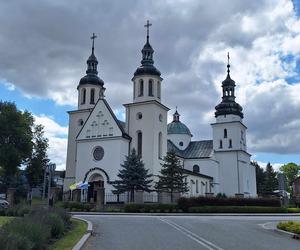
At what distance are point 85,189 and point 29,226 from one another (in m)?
40.0

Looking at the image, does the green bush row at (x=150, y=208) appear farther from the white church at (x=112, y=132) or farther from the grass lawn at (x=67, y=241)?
the grass lawn at (x=67, y=241)

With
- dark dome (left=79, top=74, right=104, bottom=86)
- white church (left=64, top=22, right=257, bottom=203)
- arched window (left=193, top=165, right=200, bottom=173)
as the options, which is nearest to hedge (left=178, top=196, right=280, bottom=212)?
white church (left=64, top=22, right=257, bottom=203)

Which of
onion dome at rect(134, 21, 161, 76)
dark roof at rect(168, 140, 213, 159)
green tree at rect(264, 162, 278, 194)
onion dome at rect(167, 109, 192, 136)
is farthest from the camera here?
green tree at rect(264, 162, 278, 194)

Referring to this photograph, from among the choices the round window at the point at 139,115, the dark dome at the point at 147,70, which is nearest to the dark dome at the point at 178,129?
the dark dome at the point at 147,70

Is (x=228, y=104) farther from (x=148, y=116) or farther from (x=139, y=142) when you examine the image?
(x=139, y=142)

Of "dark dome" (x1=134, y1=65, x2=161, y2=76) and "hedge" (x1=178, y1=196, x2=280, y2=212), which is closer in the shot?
"hedge" (x1=178, y1=196, x2=280, y2=212)

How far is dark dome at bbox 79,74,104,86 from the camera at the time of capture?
189 feet

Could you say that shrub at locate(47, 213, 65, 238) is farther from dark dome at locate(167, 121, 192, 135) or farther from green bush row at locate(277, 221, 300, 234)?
dark dome at locate(167, 121, 192, 135)

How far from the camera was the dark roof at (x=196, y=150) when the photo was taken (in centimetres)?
7167

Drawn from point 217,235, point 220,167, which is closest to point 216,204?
point 217,235

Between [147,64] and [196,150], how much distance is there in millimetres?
24870

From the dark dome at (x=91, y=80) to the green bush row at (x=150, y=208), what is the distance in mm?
25846

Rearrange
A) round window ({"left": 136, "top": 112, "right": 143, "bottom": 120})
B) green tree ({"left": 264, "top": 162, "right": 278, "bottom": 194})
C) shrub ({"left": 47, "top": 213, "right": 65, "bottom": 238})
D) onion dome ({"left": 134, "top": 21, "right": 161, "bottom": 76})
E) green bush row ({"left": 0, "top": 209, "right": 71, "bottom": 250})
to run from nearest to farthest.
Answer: green bush row ({"left": 0, "top": 209, "right": 71, "bottom": 250}) < shrub ({"left": 47, "top": 213, "right": 65, "bottom": 238}) < round window ({"left": 136, "top": 112, "right": 143, "bottom": 120}) < onion dome ({"left": 134, "top": 21, "right": 161, "bottom": 76}) < green tree ({"left": 264, "top": 162, "right": 278, "bottom": 194})

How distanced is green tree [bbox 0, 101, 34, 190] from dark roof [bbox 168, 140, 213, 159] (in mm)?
25194
